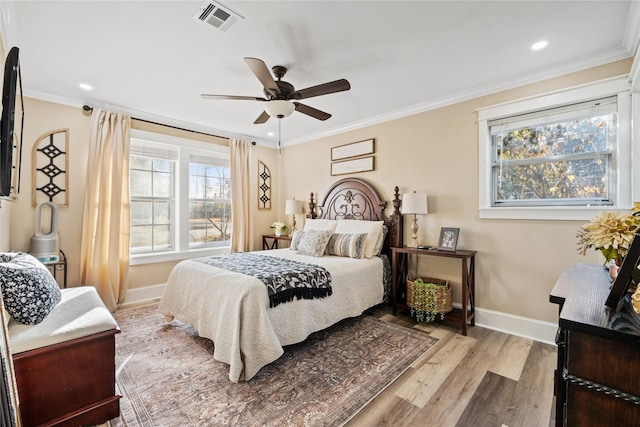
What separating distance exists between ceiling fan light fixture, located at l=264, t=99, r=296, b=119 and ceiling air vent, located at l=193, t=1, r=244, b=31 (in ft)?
2.05

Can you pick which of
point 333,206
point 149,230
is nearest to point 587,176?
point 333,206

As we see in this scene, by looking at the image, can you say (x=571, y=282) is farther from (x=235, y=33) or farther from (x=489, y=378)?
(x=235, y=33)

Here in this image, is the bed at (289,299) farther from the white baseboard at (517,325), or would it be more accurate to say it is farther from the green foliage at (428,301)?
the white baseboard at (517,325)

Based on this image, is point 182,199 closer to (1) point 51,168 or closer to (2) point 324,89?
(1) point 51,168

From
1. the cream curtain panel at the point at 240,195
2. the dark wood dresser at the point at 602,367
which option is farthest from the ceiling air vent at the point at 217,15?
the cream curtain panel at the point at 240,195

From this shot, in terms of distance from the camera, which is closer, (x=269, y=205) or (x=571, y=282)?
(x=571, y=282)

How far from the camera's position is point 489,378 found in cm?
211

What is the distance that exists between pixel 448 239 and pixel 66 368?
3279 millimetres

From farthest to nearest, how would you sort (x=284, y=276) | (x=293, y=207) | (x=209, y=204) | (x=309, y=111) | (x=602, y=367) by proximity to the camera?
(x=293, y=207) → (x=209, y=204) → (x=309, y=111) → (x=284, y=276) → (x=602, y=367)

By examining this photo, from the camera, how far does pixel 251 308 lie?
2.12 metres

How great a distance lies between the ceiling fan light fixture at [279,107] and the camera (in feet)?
8.10

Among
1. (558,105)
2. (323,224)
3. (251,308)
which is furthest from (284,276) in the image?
(558,105)

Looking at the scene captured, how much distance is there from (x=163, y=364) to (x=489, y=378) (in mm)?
2509

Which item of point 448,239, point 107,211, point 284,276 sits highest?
point 107,211
